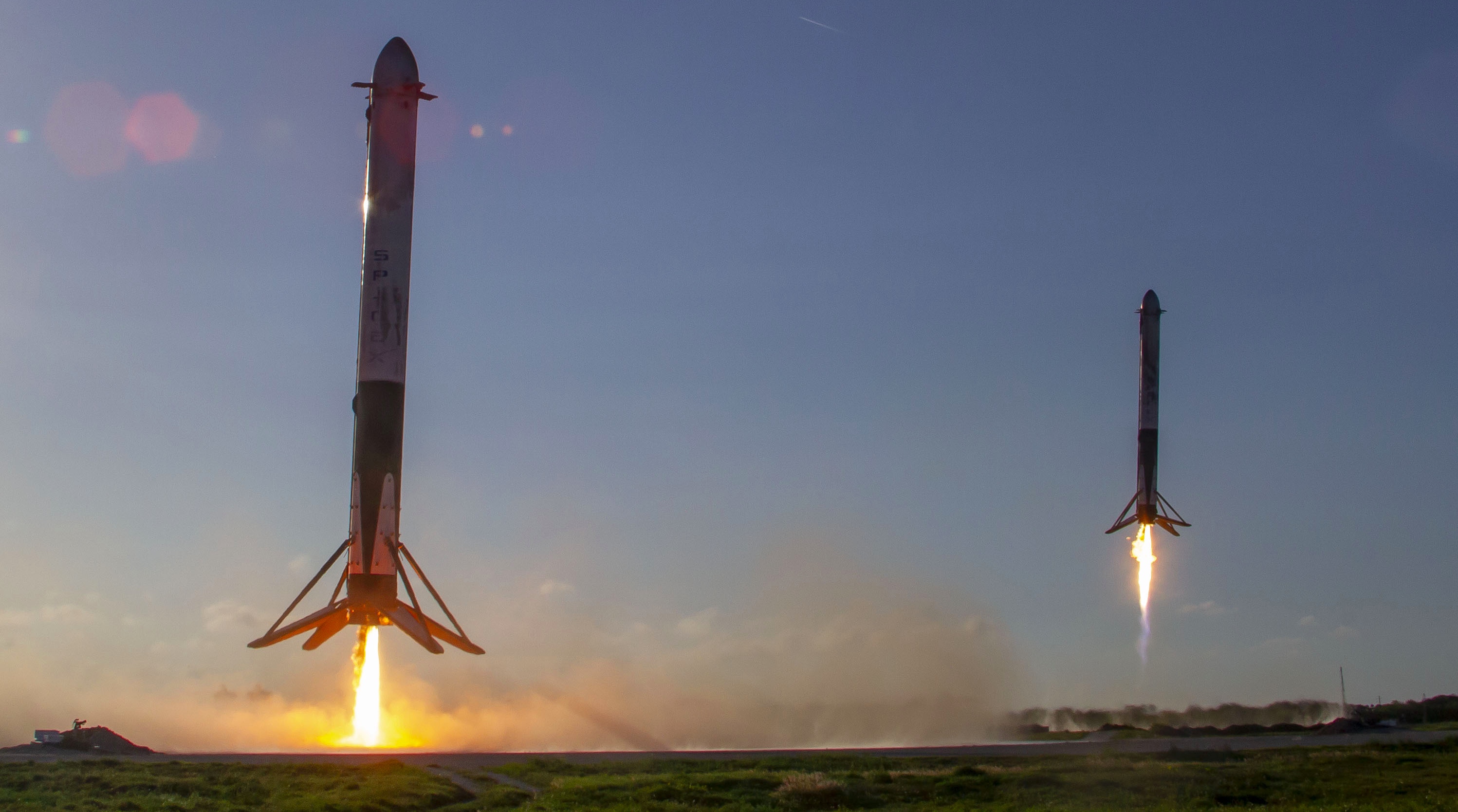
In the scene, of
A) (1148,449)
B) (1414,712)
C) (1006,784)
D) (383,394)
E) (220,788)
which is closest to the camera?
(383,394)

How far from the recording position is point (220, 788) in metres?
40.0

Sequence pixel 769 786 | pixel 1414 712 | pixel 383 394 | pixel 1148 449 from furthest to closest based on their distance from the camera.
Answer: pixel 1414 712
pixel 1148 449
pixel 769 786
pixel 383 394

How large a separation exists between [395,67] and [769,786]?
25523 millimetres

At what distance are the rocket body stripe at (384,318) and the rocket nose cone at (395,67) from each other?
19 millimetres

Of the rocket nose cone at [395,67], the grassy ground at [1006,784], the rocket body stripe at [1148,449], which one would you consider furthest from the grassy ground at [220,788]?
the rocket body stripe at [1148,449]

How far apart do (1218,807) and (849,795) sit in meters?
11.0

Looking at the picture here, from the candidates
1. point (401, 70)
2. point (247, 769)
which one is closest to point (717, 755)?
point (247, 769)

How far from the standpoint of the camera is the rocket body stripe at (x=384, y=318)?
108ft

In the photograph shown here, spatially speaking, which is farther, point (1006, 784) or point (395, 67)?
point (1006, 784)

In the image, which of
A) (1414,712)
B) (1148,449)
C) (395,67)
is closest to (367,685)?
(395,67)

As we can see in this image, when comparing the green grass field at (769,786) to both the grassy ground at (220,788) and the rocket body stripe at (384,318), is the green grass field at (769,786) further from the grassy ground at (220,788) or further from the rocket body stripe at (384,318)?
the rocket body stripe at (384,318)

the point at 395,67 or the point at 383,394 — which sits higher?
the point at 395,67

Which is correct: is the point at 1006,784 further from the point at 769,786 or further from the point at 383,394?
the point at 383,394

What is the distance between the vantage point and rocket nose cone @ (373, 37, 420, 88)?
36000mm
